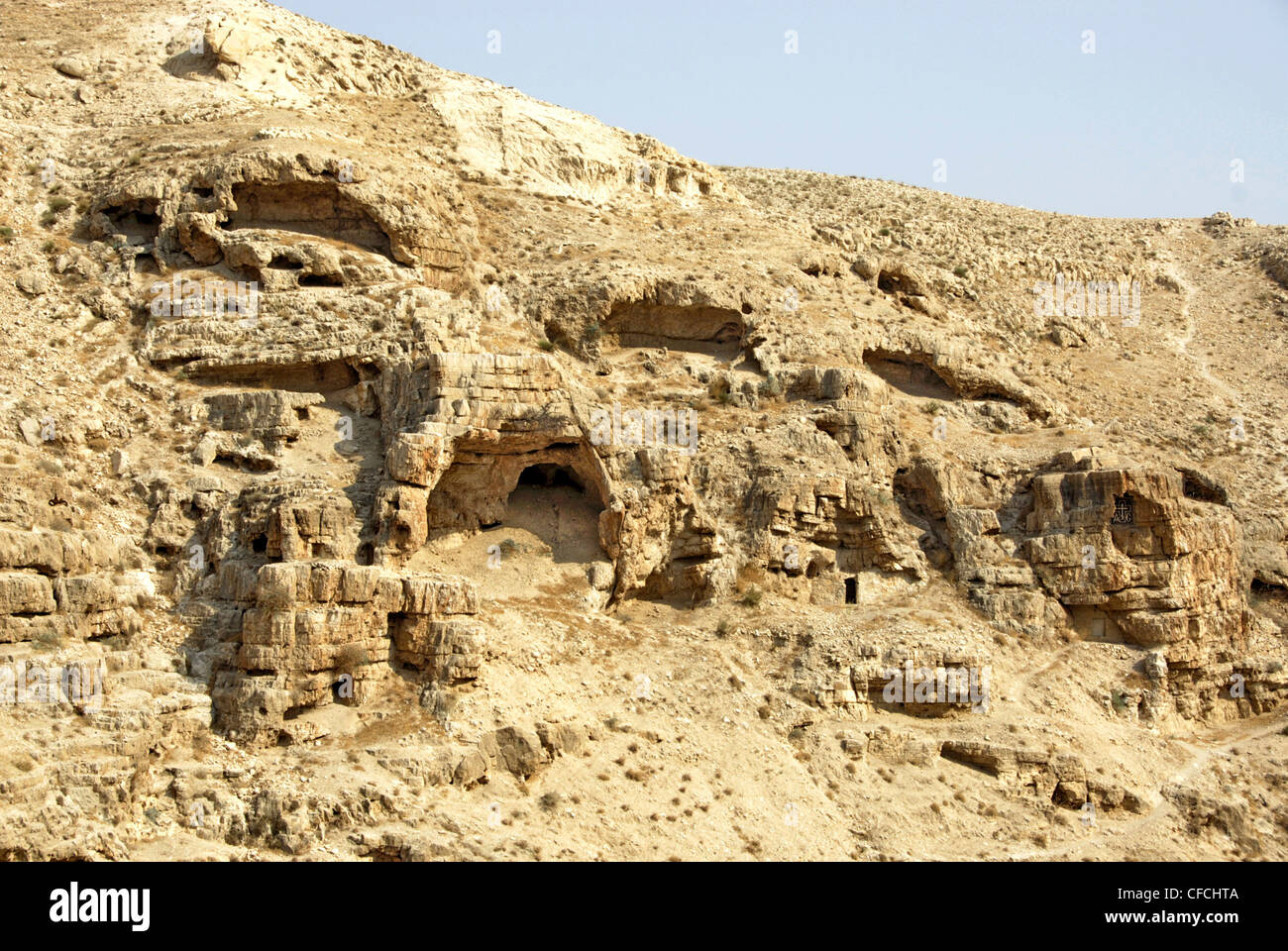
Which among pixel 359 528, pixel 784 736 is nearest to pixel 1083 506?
A: pixel 784 736

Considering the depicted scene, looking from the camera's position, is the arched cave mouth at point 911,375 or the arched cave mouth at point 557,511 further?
the arched cave mouth at point 911,375

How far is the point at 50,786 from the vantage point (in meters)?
20.8

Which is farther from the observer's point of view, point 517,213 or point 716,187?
point 716,187

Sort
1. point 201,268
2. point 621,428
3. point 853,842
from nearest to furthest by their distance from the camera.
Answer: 1. point 853,842
2. point 621,428
3. point 201,268

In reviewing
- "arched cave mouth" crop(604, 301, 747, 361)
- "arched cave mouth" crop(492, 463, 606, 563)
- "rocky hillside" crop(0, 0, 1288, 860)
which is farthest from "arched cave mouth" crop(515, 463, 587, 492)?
"arched cave mouth" crop(604, 301, 747, 361)

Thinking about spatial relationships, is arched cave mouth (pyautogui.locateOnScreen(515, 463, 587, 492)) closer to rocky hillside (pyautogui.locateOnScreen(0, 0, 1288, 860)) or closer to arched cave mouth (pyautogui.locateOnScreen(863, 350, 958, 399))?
rocky hillside (pyautogui.locateOnScreen(0, 0, 1288, 860))

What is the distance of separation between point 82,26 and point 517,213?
1632 cm

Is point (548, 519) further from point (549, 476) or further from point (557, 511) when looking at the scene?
point (549, 476)

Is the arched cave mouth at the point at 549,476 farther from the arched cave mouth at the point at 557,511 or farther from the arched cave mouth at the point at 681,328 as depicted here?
the arched cave mouth at the point at 681,328

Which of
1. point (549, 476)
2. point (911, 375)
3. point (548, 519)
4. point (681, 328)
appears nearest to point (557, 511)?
point (548, 519)

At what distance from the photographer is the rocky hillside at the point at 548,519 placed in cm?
2375

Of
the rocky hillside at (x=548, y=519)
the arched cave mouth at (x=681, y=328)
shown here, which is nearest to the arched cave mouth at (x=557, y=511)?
the rocky hillside at (x=548, y=519)

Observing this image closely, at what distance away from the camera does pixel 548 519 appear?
3011 cm

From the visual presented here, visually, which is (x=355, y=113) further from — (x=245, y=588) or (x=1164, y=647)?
(x=1164, y=647)
